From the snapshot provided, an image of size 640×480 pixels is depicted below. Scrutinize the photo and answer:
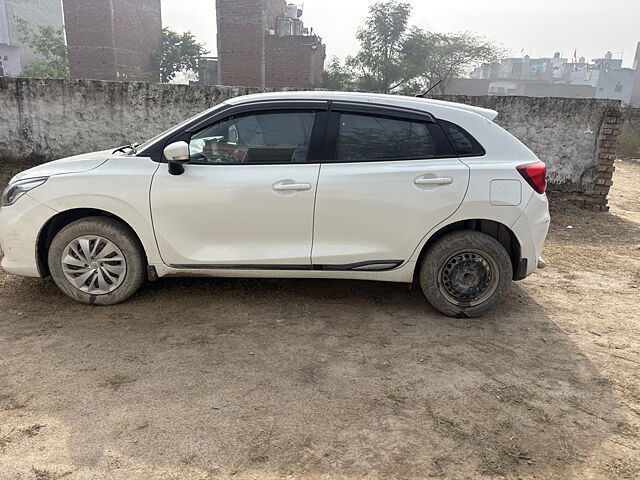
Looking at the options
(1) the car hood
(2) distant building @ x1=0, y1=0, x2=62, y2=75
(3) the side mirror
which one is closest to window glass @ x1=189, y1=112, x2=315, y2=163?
(3) the side mirror

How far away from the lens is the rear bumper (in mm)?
3822

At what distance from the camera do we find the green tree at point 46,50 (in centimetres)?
4422

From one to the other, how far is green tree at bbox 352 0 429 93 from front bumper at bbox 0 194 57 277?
45518 millimetres

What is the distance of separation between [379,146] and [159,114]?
577 cm

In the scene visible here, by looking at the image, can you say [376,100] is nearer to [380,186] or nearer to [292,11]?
[380,186]

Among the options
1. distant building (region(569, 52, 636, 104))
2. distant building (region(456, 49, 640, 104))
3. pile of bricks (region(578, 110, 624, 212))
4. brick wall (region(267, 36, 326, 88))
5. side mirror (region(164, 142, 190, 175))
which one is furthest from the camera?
distant building (region(569, 52, 636, 104))

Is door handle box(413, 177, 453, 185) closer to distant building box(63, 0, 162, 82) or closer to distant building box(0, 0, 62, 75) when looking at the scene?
distant building box(63, 0, 162, 82)

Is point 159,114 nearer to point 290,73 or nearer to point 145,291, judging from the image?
point 145,291

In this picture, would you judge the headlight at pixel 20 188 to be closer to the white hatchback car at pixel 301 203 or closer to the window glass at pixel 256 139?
the white hatchback car at pixel 301 203

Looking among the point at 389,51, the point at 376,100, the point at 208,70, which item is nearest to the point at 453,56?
the point at 389,51

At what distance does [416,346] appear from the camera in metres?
3.54

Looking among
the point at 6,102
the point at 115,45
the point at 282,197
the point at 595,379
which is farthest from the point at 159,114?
the point at 115,45

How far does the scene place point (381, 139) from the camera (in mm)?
3873

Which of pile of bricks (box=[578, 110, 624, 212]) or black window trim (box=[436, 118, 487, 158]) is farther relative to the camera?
pile of bricks (box=[578, 110, 624, 212])
